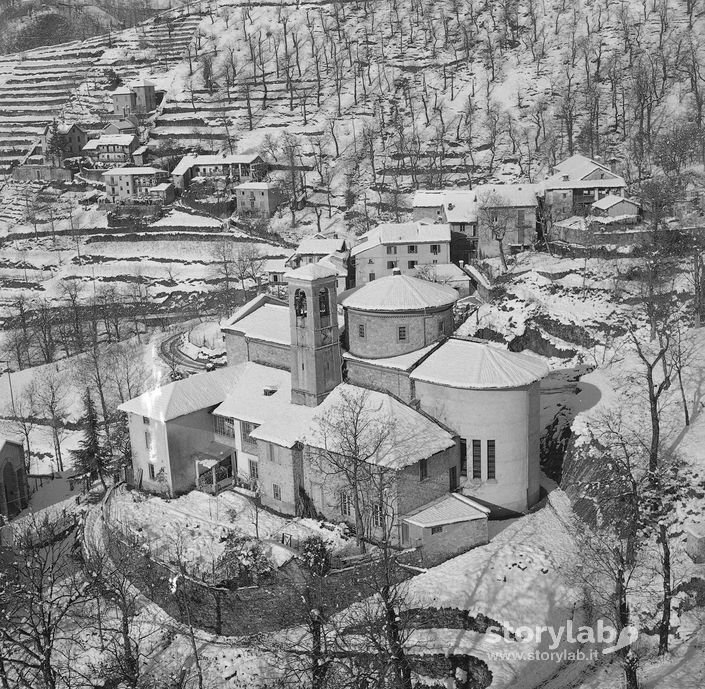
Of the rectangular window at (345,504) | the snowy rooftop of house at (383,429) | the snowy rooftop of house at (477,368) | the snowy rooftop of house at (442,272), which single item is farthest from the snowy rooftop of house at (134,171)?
the rectangular window at (345,504)

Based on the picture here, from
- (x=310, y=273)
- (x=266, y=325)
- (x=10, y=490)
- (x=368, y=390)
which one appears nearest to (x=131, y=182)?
(x=10, y=490)

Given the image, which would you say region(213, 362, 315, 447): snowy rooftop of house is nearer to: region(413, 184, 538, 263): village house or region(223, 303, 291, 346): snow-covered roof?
region(223, 303, 291, 346): snow-covered roof

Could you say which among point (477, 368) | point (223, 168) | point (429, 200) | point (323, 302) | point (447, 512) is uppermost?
point (323, 302)

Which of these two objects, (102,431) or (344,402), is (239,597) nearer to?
(344,402)

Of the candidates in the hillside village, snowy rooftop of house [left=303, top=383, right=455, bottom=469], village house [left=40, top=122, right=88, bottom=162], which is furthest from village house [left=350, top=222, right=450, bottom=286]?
village house [left=40, top=122, right=88, bottom=162]

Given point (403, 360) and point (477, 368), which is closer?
point (477, 368)

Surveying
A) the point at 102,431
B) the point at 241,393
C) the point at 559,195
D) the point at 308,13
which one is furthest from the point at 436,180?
the point at 308,13

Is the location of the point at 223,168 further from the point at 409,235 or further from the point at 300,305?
the point at 300,305
